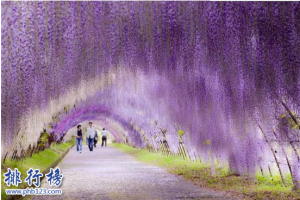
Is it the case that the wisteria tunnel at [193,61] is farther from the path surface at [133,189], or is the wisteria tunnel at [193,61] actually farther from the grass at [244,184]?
the path surface at [133,189]

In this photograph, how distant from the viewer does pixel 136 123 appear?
2453 cm

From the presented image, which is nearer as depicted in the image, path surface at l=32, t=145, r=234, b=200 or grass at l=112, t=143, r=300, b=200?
grass at l=112, t=143, r=300, b=200

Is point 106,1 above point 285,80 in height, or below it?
above

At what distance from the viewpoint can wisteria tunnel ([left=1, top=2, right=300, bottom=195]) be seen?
25.9 ft

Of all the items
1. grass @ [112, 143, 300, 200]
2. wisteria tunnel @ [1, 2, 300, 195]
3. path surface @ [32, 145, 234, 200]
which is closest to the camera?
grass @ [112, 143, 300, 200]

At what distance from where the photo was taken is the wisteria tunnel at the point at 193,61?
7.89 m

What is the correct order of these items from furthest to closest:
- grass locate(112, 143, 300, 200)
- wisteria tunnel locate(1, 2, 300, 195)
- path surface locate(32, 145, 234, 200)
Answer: wisteria tunnel locate(1, 2, 300, 195) < path surface locate(32, 145, 234, 200) < grass locate(112, 143, 300, 200)

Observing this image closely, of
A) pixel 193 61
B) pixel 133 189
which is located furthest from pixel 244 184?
pixel 193 61

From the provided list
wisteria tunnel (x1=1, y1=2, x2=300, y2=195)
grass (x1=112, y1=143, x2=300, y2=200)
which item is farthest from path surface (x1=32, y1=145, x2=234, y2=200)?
wisteria tunnel (x1=1, y1=2, x2=300, y2=195)

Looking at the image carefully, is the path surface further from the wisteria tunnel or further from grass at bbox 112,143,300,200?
the wisteria tunnel

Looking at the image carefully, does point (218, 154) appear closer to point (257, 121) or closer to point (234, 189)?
point (257, 121)

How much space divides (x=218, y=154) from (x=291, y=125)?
2.65 meters

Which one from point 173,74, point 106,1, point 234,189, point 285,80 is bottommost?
point 234,189

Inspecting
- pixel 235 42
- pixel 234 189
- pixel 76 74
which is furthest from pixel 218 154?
pixel 76 74
